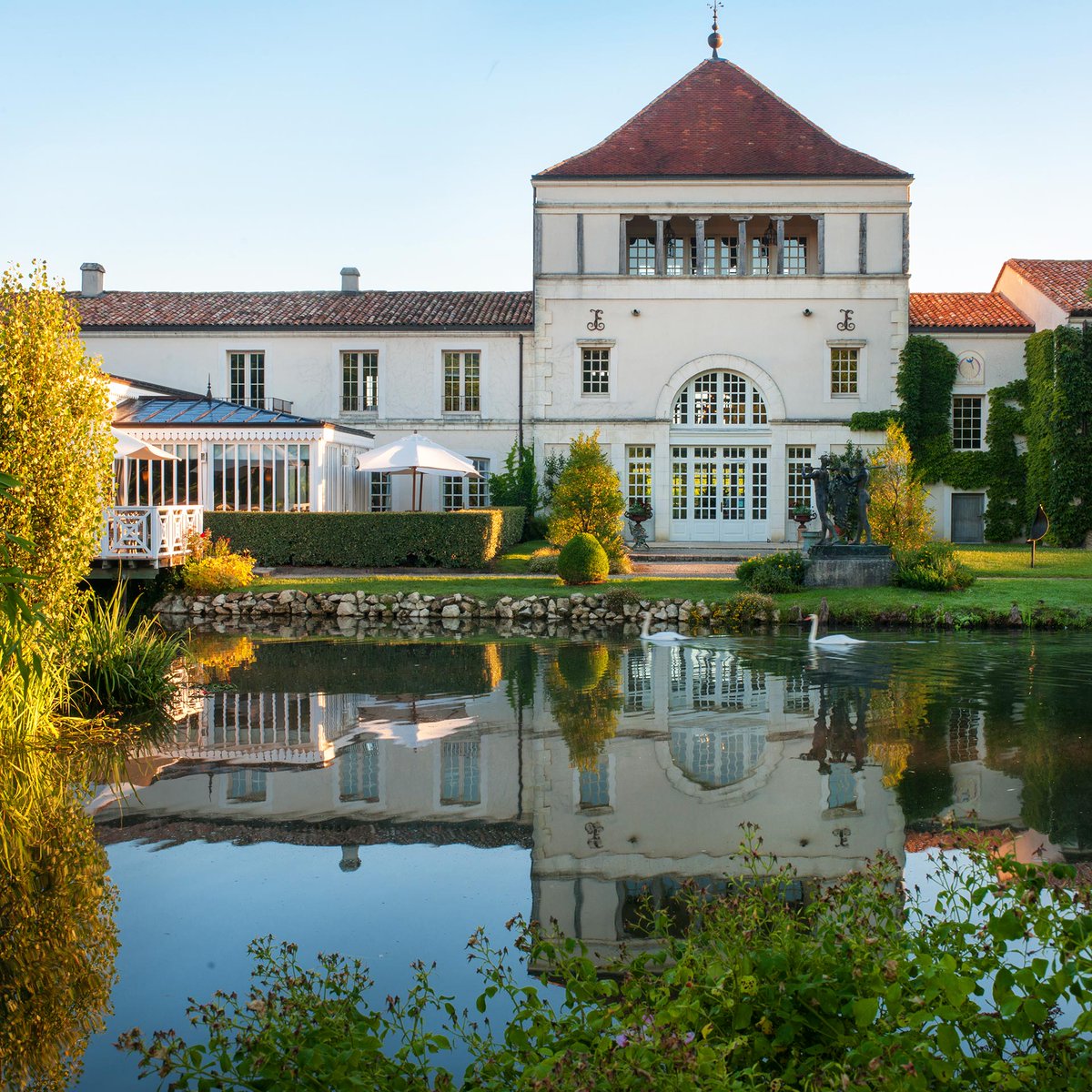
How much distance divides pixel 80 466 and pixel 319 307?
70.7ft

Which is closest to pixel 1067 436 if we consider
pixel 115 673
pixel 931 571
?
pixel 931 571

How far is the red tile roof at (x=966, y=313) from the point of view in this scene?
93.8 feet

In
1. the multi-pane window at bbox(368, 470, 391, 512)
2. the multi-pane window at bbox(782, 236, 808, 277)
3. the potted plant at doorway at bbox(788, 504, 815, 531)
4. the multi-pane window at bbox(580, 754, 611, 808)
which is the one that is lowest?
A: the multi-pane window at bbox(580, 754, 611, 808)

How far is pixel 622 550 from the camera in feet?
74.5

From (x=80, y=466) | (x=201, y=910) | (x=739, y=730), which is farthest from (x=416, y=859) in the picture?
(x=80, y=466)

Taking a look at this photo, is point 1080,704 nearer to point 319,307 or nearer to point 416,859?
point 416,859

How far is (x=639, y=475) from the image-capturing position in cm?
2877

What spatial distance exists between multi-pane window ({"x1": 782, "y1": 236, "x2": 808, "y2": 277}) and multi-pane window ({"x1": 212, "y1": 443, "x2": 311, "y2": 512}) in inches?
551

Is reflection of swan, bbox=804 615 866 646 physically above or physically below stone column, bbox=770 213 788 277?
below

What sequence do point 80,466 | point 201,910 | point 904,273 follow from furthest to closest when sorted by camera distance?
point 904,273, point 80,466, point 201,910

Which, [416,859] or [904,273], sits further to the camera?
[904,273]

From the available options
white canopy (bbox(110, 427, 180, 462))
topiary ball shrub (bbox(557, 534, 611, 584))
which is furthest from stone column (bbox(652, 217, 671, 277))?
white canopy (bbox(110, 427, 180, 462))

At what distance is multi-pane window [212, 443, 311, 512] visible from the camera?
24297mm

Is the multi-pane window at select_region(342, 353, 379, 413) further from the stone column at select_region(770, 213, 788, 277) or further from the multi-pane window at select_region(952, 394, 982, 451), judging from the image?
the multi-pane window at select_region(952, 394, 982, 451)
